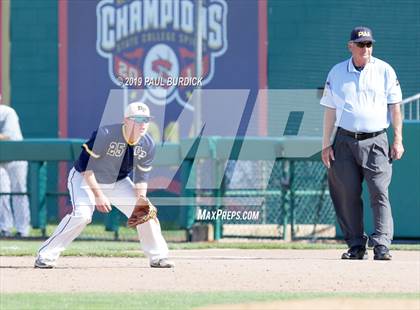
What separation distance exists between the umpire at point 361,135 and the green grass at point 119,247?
209 cm

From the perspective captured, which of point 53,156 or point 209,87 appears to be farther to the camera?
point 209,87

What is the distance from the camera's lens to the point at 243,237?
14.7 meters

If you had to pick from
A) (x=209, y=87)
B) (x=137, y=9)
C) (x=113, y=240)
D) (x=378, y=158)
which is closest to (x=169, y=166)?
(x=113, y=240)

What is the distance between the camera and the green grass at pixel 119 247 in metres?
12.0

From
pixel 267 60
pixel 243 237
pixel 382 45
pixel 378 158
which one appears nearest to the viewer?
pixel 378 158

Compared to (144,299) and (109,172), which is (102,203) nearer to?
(109,172)

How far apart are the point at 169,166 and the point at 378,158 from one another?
17.4 feet

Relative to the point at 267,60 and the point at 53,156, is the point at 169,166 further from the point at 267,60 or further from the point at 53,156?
the point at 267,60

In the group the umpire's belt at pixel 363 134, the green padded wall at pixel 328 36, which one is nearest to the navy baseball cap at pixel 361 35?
the umpire's belt at pixel 363 134

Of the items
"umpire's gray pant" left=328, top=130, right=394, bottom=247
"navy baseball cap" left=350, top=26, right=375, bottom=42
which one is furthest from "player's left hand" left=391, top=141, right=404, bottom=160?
"navy baseball cap" left=350, top=26, right=375, bottom=42

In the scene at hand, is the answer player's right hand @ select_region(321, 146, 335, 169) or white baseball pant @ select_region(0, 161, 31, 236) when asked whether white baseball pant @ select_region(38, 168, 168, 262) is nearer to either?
player's right hand @ select_region(321, 146, 335, 169)

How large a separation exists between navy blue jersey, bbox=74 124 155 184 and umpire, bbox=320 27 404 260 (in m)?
1.62

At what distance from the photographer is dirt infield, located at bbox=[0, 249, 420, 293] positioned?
8.95 metres

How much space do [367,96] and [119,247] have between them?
154 inches
